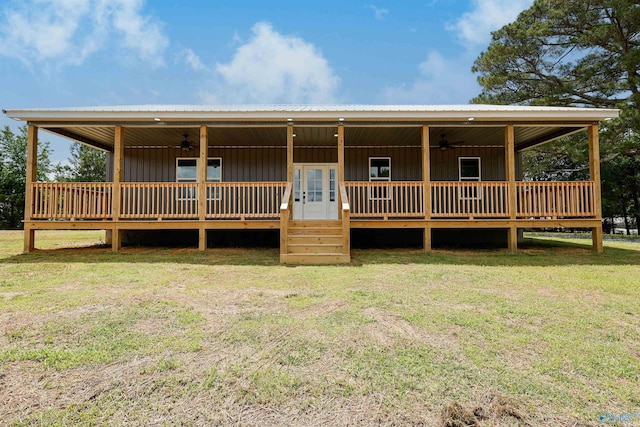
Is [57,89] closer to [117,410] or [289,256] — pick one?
[289,256]

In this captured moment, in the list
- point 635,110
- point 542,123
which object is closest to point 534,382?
point 542,123

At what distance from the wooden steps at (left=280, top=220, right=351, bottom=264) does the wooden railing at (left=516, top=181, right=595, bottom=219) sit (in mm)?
4845

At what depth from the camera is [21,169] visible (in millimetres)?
27766

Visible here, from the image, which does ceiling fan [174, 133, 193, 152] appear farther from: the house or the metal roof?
the metal roof

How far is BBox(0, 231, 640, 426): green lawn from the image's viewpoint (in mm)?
2141

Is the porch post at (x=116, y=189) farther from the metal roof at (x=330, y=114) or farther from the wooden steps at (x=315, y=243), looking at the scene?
the wooden steps at (x=315, y=243)

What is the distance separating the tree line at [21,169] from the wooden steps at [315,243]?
1053 inches

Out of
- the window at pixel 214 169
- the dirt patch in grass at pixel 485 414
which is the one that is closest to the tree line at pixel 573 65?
the window at pixel 214 169

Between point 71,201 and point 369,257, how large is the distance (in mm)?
7571

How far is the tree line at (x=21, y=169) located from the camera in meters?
25.4

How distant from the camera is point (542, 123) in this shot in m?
8.99

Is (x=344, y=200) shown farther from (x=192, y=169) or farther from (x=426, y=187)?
(x=192, y=169)

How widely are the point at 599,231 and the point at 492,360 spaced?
845cm

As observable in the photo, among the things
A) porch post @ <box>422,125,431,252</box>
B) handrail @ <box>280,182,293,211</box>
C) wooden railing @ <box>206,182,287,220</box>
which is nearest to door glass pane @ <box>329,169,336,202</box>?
wooden railing @ <box>206,182,287,220</box>
